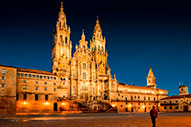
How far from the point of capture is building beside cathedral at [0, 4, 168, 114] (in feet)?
194

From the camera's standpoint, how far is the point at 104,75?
302ft

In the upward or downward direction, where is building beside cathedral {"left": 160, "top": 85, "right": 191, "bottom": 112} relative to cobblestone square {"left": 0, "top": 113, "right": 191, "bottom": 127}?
downward

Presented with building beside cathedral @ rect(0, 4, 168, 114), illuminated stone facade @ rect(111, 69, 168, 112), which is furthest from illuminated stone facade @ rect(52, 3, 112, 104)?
illuminated stone facade @ rect(111, 69, 168, 112)

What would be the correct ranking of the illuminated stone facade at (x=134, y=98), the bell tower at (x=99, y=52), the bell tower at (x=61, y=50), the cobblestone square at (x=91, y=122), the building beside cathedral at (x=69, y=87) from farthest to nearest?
the bell tower at (x=99, y=52), the illuminated stone facade at (x=134, y=98), the bell tower at (x=61, y=50), the building beside cathedral at (x=69, y=87), the cobblestone square at (x=91, y=122)

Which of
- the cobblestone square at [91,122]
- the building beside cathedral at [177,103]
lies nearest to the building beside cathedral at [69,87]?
the building beside cathedral at [177,103]

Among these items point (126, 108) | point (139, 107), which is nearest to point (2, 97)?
point (126, 108)

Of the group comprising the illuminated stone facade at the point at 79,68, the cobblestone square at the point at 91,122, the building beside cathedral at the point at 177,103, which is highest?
the illuminated stone facade at the point at 79,68

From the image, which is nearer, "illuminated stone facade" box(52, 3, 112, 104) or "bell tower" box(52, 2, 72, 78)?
"bell tower" box(52, 2, 72, 78)

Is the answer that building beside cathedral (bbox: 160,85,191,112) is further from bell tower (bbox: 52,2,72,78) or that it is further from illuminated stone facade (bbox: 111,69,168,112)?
bell tower (bbox: 52,2,72,78)

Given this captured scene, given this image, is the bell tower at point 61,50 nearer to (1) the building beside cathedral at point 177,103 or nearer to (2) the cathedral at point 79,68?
(2) the cathedral at point 79,68

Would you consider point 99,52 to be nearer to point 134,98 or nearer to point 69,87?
point 69,87

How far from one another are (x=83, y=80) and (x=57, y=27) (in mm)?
26062

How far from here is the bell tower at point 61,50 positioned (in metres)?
77.1

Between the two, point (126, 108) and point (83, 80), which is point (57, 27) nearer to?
point (83, 80)
